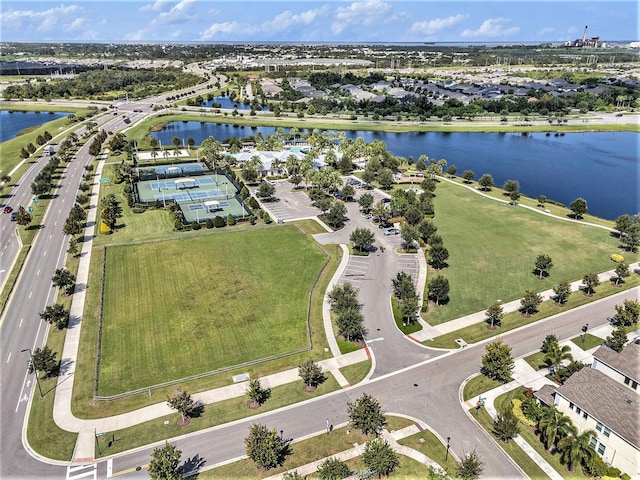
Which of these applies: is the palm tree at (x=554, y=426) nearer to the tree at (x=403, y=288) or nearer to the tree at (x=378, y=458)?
the tree at (x=378, y=458)

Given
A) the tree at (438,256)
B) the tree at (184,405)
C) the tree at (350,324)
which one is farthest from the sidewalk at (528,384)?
the tree at (184,405)

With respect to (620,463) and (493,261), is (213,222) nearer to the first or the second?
(493,261)

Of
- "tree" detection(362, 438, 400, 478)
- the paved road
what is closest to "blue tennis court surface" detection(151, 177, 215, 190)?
the paved road

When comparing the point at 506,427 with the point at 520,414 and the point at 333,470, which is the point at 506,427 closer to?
the point at 520,414

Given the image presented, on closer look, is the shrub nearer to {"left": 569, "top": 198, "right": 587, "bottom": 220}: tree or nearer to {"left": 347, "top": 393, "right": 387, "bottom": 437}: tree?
{"left": 347, "top": 393, "right": 387, "bottom": 437}: tree

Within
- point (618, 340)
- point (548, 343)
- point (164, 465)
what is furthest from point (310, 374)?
point (618, 340)

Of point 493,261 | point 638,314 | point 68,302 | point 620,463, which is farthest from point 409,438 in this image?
point 68,302

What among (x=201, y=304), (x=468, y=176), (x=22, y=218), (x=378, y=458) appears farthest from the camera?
(x=468, y=176)
